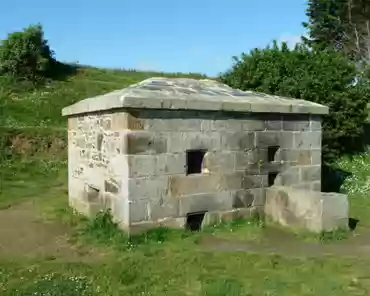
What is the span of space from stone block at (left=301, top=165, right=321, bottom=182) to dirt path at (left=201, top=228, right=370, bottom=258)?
2.00 meters

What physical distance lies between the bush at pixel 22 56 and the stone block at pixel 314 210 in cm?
2005

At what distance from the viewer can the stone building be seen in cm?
742

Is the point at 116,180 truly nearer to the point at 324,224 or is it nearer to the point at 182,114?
the point at 182,114

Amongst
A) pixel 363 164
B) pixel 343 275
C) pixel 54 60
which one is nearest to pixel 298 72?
pixel 363 164

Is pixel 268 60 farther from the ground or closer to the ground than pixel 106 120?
farther from the ground

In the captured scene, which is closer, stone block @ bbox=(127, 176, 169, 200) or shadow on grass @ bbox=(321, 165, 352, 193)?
stone block @ bbox=(127, 176, 169, 200)

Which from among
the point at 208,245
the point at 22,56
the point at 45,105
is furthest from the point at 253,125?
the point at 22,56

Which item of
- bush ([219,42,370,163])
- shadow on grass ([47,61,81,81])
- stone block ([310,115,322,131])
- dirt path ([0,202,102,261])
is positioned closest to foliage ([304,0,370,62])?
bush ([219,42,370,163])

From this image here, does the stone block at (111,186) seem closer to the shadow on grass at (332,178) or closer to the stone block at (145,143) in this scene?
the stone block at (145,143)

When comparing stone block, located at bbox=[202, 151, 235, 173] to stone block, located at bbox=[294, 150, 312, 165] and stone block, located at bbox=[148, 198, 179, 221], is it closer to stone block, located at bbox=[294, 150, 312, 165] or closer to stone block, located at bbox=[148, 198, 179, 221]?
stone block, located at bbox=[148, 198, 179, 221]

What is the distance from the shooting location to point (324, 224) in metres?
7.49

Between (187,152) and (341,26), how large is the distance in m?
22.5

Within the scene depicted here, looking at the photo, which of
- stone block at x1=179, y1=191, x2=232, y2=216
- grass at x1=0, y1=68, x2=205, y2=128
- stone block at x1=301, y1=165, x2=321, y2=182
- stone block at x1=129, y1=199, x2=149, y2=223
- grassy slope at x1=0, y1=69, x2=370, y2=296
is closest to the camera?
grassy slope at x1=0, y1=69, x2=370, y2=296

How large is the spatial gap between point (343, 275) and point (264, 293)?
3.91 feet
